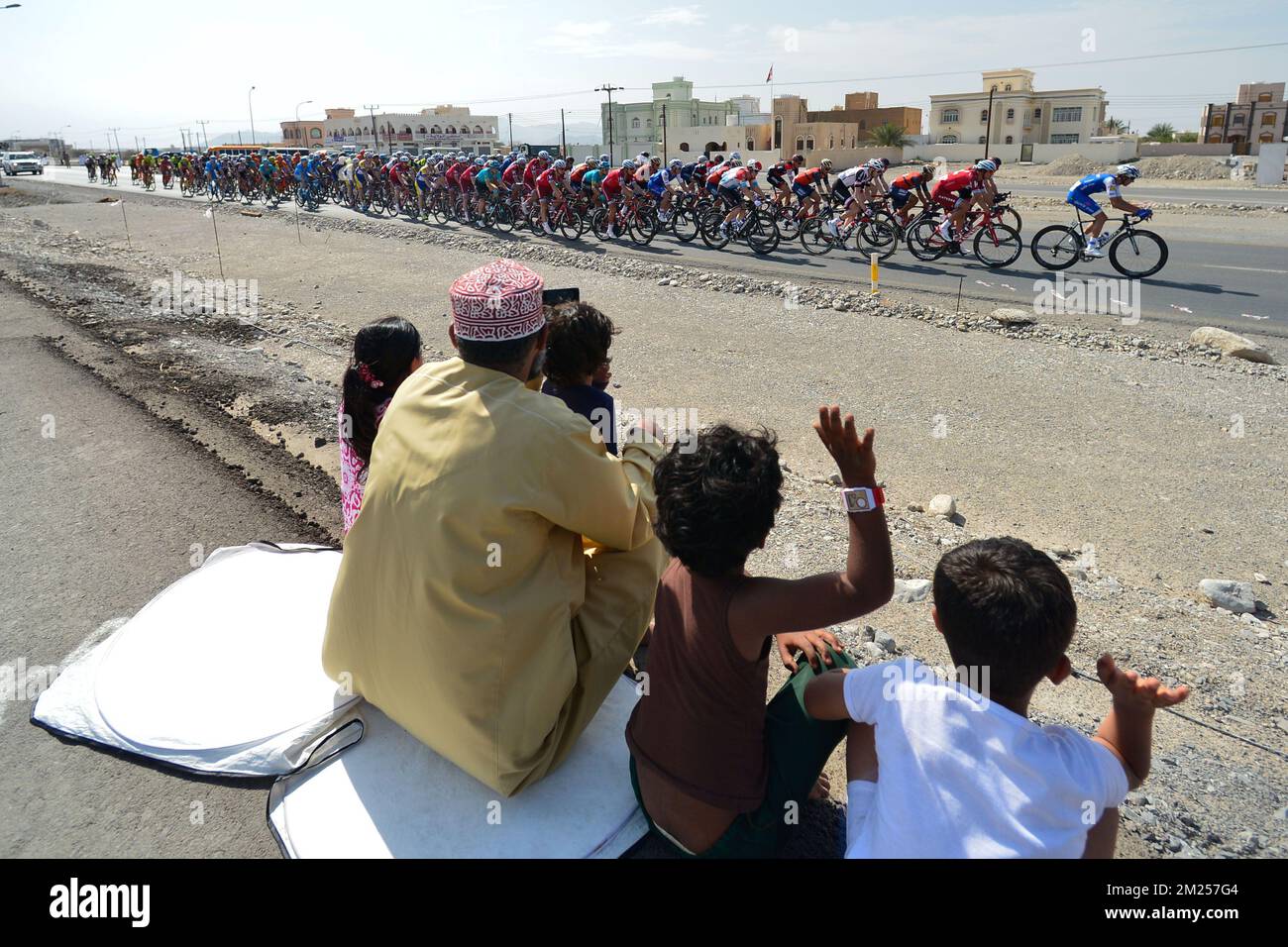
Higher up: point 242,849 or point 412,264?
point 412,264

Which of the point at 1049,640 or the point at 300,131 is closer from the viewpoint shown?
the point at 1049,640

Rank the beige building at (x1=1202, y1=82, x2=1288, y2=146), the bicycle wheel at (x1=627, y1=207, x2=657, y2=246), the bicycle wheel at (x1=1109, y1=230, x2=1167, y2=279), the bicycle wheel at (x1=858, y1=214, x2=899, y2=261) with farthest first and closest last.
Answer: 1. the beige building at (x1=1202, y1=82, x2=1288, y2=146)
2. the bicycle wheel at (x1=627, y1=207, x2=657, y2=246)
3. the bicycle wheel at (x1=858, y1=214, x2=899, y2=261)
4. the bicycle wheel at (x1=1109, y1=230, x2=1167, y2=279)

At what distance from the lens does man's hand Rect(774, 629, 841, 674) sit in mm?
2363

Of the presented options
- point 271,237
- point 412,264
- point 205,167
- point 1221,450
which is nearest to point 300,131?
point 205,167

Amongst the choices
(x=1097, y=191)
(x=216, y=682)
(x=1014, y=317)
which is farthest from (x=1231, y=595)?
(x=1097, y=191)

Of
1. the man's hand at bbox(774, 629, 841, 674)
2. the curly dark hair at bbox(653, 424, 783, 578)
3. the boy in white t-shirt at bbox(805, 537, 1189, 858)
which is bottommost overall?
the man's hand at bbox(774, 629, 841, 674)

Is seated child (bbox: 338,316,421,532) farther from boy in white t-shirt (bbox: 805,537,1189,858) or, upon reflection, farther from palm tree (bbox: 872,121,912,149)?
palm tree (bbox: 872,121,912,149)

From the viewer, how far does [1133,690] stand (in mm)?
1731

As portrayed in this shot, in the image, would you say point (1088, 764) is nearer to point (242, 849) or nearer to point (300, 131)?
point (242, 849)

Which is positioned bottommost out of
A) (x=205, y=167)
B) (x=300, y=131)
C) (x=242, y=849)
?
(x=242, y=849)

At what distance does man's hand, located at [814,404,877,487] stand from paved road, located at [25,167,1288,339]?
31.9ft

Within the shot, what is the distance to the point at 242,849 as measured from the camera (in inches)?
97.5

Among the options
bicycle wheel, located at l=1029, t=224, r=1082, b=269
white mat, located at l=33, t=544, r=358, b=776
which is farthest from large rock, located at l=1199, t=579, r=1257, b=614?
bicycle wheel, located at l=1029, t=224, r=1082, b=269

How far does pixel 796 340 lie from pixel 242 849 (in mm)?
8068
